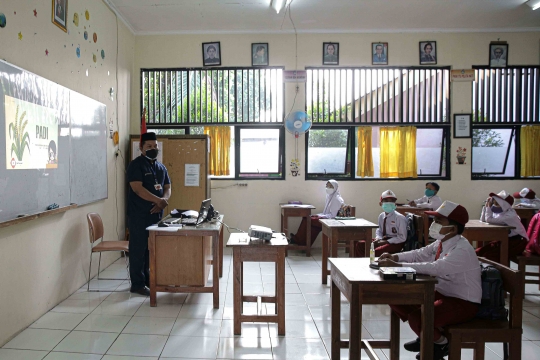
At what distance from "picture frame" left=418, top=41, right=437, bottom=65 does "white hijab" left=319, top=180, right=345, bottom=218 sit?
2708 mm

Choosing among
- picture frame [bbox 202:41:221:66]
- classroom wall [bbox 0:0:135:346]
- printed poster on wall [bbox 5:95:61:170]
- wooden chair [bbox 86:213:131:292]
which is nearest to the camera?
printed poster on wall [bbox 5:95:61:170]

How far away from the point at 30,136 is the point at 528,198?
22.2 feet

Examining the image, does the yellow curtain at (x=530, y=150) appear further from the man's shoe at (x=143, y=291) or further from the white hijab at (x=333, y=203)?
the man's shoe at (x=143, y=291)

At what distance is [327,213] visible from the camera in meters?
6.04

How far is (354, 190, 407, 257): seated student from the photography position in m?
4.32

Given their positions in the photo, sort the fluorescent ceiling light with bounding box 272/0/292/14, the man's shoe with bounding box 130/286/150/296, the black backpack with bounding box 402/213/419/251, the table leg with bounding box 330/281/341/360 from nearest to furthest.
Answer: the table leg with bounding box 330/281/341/360
the man's shoe with bounding box 130/286/150/296
the black backpack with bounding box 402/213/419/251
the fluorescent ceiling light with bounding box 272/0/292/14

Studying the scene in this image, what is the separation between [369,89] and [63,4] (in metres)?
4.71

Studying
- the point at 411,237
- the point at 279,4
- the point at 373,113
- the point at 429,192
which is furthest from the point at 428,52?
the point at 411,237

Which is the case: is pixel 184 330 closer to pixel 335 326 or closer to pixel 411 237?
pixel 335 326

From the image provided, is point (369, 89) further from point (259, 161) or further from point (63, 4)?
point (63, 4)

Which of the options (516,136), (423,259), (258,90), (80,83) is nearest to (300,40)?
(258,90)

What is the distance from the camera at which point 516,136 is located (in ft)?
21.7

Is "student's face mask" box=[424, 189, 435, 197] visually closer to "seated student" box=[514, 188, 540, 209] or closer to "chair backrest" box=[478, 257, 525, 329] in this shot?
"seated student" box=[514, 188, 540, 209]

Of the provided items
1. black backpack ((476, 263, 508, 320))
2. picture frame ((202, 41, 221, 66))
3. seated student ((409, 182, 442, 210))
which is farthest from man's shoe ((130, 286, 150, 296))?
seated student ((409, 182, 442, 210))
